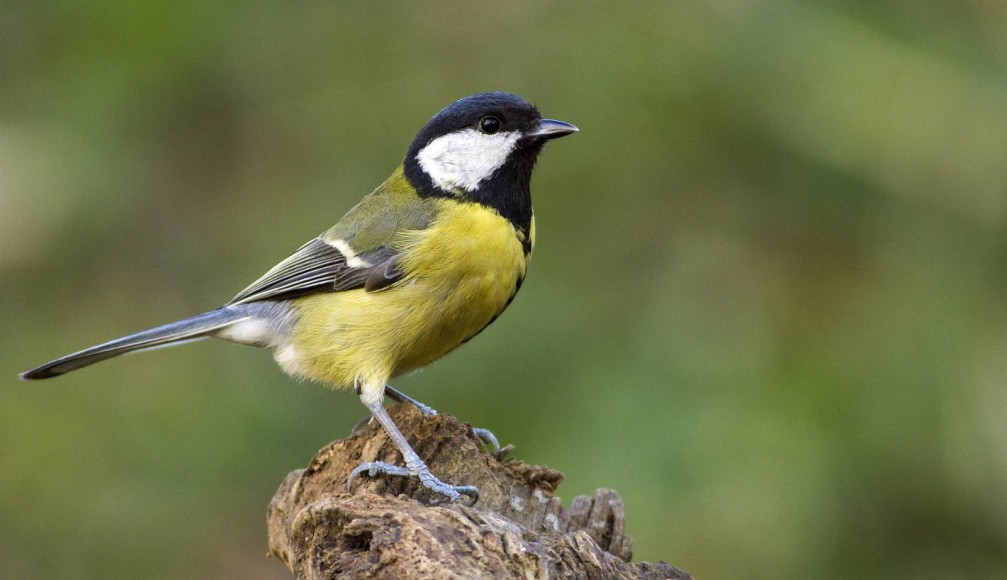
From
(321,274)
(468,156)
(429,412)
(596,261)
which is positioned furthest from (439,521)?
(596,261)

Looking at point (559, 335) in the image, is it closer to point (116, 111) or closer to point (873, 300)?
point (873, 300)

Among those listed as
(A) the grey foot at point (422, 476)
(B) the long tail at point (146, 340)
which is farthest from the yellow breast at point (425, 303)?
(A) the grey foot at point (422, 476)

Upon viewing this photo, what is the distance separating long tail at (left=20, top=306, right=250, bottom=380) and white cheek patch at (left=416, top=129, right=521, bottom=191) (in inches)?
28.6

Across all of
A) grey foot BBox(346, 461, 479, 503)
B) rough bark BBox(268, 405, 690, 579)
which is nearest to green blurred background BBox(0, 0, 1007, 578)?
rough bark BBox(268, 405, 690, 579)

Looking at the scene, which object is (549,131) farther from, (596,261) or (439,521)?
(439,521)

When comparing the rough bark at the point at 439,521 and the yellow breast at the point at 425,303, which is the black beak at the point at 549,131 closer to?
the yellow breast at the point at 425,303

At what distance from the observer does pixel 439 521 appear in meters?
2.07

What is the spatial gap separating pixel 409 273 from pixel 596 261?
138 cm

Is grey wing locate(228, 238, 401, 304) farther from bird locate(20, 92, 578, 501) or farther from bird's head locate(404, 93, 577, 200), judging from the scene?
bird's head locate(404, 93, 577, 200)

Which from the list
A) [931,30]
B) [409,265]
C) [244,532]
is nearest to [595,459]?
[409,265]

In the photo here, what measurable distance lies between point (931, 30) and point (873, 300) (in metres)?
1.09

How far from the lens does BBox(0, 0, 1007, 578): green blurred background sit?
362 cm

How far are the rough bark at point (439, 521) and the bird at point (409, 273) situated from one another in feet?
0.62

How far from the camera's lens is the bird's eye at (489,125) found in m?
3.19
